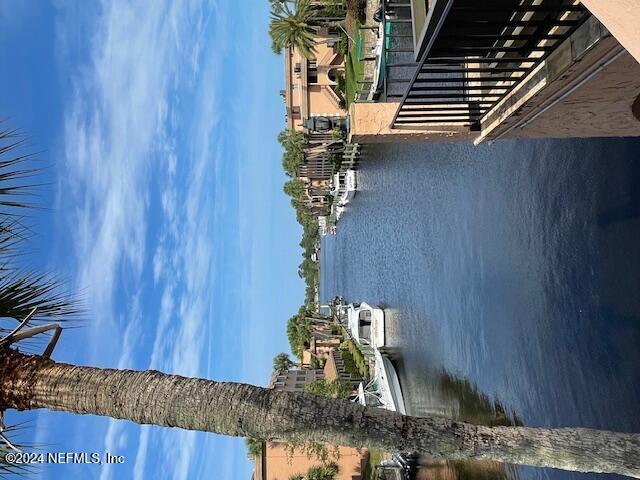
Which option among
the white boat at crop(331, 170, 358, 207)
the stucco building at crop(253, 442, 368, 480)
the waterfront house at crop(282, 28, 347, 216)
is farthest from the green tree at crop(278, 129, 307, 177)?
the stucco building at crop(253, 442, 368, 480)

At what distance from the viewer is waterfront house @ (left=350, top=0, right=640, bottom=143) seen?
658 cm

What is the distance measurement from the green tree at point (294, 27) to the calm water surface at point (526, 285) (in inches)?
603

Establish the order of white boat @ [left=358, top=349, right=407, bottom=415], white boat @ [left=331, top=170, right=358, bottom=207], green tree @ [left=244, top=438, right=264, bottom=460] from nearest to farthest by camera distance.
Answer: white boat @ [left=358, top=349, right=407, bottom=415], green tree @ [left=244, top=438, right=264, bottom=460], white boat @ [left=331, top=170, right=358, bottom=207]

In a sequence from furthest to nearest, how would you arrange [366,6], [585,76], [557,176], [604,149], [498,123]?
[366,6], [557,176], [604,149], [498,123], [585,76]

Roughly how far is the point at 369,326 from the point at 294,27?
879 inches

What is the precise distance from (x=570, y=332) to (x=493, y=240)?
5777 millimetres

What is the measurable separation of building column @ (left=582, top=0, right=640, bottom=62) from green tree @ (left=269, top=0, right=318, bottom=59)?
4126cm

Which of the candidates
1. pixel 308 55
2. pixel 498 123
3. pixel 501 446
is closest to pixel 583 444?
pixel 501 446

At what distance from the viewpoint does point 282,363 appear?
82250mm

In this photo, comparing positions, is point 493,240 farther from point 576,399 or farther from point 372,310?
point 372,310

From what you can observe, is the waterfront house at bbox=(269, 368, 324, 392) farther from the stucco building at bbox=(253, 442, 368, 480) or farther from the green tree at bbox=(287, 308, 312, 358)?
the stucco building at bbox=(253, 442, 368, 480)

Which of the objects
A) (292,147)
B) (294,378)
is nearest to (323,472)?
(294,378)

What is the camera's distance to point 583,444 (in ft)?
19.6

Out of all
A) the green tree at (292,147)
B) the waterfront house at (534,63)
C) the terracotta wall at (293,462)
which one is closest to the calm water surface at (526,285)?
the waterfront house at (534,63)
